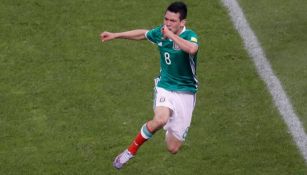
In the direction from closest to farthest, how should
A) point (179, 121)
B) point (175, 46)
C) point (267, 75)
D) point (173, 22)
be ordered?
1. point (173, 22)
2. point (175, 46)
3. point (179, 121)
4. point (267, 75)

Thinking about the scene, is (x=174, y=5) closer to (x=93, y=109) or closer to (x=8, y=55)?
(x=93, y=109)

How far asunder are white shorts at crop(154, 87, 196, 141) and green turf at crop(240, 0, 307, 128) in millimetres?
2442

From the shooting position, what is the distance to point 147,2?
17.4 m

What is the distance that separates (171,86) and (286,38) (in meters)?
4.30

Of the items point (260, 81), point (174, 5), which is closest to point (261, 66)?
point (260, 81)

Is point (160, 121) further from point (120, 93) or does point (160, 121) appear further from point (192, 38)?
point (120, 93)

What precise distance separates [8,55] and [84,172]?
11.3ft

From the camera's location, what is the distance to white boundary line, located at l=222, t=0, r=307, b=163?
47.2ft

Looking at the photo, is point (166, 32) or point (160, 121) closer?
point (166, 32)

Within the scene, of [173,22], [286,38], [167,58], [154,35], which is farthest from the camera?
[286,38]

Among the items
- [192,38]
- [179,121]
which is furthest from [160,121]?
[192,38]

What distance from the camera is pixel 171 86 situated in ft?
42.4

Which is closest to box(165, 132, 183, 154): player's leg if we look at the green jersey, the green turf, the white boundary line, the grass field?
the grass field

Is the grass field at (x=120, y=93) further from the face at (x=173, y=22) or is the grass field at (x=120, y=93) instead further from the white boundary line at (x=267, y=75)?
the face at (x=173, y=22)
